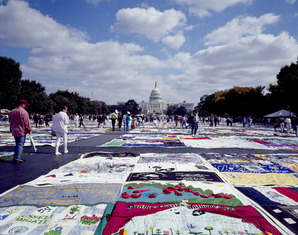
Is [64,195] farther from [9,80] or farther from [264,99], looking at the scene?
[264,99]

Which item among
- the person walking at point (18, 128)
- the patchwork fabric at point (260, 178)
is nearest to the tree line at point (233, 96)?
the person walking at point (18, 128)

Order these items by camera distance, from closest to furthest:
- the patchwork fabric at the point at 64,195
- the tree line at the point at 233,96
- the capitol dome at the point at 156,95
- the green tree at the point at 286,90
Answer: the patchwork fabric at the point at 64,195 < the green tree at the point at 286,90 < the tree line at the point at 233,96 < the capitol dome at the point at 156,95

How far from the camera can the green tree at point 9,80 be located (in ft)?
138

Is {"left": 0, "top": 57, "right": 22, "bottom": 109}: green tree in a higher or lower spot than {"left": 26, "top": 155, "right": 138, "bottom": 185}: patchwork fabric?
higher

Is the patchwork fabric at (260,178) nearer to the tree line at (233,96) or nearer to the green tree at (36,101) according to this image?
the tree line at (233,96)

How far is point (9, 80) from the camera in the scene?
140 feet

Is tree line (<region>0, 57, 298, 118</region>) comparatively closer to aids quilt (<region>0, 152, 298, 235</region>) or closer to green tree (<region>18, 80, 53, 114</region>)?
green tree (<region>18, 80, 53, 114</region>)

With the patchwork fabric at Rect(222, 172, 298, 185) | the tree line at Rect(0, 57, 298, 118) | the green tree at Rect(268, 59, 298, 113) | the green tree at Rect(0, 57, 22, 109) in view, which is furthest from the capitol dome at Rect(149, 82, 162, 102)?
the patchwork fabric at Rect(222, 172, 298, 185)

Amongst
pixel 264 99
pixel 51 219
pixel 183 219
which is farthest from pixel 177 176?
pixel 264 99

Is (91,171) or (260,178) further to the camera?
(91,171)

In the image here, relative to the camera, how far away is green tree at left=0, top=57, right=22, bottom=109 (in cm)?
4200

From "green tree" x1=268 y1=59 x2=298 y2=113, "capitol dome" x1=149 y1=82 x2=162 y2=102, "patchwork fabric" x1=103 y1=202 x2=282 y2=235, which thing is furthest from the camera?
"capitol dome" x1=149 y1=82 x2=162 y2=102

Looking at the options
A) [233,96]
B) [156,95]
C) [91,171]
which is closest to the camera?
[91,171]

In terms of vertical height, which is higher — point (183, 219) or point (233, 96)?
point (233, 96)
